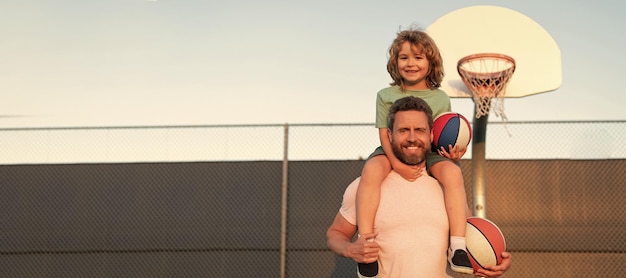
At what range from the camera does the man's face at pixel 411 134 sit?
3.04m

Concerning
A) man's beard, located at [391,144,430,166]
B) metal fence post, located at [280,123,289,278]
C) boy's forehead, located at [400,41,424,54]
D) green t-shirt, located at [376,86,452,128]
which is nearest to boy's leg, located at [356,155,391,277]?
man's beard, located at [391,144,430,166]

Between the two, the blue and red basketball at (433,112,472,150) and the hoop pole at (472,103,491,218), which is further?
the hoop pole at (472,103,491,218)

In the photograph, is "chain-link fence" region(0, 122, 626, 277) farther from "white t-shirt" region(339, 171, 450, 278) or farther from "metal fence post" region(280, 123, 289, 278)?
"white t-shirt" region(339, 171, 450, 278)

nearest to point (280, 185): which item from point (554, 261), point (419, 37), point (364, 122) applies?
point (364, 122)

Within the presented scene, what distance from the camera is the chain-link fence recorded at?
10.2 meters

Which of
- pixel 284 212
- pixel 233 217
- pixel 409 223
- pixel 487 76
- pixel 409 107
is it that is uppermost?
pixel 487 76

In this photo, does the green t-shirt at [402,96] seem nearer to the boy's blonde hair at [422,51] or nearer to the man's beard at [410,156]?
the boy's blonde hair at [422,51]

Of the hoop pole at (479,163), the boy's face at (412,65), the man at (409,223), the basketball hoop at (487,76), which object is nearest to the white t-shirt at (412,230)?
the man at (409,223)

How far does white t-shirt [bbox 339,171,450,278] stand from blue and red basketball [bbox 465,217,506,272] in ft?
0.50

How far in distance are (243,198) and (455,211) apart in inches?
313

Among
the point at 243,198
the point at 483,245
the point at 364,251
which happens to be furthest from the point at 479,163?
the point at 364,251

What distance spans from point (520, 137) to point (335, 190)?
3194 millimetres

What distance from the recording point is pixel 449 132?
135 inches

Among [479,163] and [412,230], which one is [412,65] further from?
[479,163]
